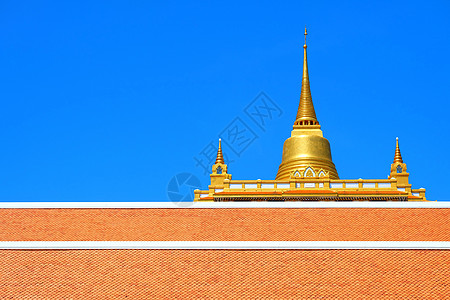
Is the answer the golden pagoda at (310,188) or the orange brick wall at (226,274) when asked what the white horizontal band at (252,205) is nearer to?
the orange brick wall at (226,274)

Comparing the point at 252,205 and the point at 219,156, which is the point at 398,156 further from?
the point at 252,205

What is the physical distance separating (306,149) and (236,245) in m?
26.7

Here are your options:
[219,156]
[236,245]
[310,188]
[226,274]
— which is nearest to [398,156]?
[310,188]

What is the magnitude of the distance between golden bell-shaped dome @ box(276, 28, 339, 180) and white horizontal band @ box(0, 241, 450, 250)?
23.1 m

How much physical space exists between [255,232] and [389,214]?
4.88m

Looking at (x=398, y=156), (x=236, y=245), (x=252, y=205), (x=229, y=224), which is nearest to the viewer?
(x=236, y=245)

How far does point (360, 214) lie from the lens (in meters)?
23.8

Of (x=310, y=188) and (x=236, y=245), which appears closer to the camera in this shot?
(x=236, y=245)

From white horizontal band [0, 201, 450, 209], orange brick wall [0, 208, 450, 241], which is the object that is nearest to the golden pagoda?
white horizontal band [0, 201, 450, 209]

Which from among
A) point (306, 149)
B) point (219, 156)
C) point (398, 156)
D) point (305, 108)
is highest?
point (305, 108)

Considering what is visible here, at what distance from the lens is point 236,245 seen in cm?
2023

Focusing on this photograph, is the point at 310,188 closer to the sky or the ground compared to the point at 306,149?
closer to the ground

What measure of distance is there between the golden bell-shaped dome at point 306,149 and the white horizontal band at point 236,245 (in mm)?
23111

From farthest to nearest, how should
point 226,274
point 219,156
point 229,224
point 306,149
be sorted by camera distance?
point 306,149
point 219,156
point 229,224
point 226,274
